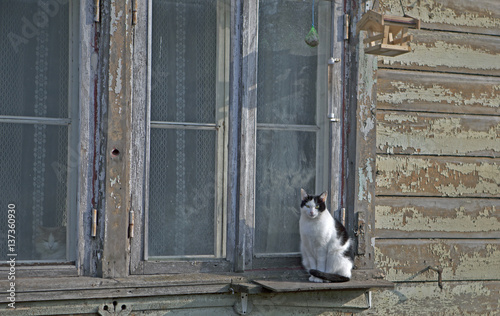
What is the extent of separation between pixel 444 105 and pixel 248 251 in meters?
1.55

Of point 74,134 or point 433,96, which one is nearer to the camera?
point 74,134

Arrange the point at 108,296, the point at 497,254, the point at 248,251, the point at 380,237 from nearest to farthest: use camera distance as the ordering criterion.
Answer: the point at 108,296
the point at 248,251
the point at 380,237
the point at 497,254

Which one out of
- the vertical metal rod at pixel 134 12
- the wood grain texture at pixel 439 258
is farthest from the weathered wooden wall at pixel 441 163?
the vertical metal rod at pixel 134 12

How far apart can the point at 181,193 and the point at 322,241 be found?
83 centimetres

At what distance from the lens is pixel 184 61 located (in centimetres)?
328

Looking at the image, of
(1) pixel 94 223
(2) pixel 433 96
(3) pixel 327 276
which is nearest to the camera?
(1) pixel 94 223

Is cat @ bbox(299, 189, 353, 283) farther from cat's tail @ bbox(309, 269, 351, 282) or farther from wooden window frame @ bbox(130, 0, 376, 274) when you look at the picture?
wooden window frame @ bbox(130, 0, 376, 274)

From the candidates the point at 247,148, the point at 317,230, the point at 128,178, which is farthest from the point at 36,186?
the point at 317,230

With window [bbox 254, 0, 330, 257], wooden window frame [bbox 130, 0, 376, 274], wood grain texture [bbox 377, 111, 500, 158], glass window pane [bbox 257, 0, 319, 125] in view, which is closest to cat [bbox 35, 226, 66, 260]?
wooden window frame [bbox 130, 0, 376, 274]

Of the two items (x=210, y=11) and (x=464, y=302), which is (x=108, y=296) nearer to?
(x=210, y=11)

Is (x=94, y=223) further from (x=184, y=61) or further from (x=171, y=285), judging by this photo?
(x=184, y=61)

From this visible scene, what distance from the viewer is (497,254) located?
3824 mm

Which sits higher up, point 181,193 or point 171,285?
point 181,193

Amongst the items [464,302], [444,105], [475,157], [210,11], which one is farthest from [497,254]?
[210,11]
